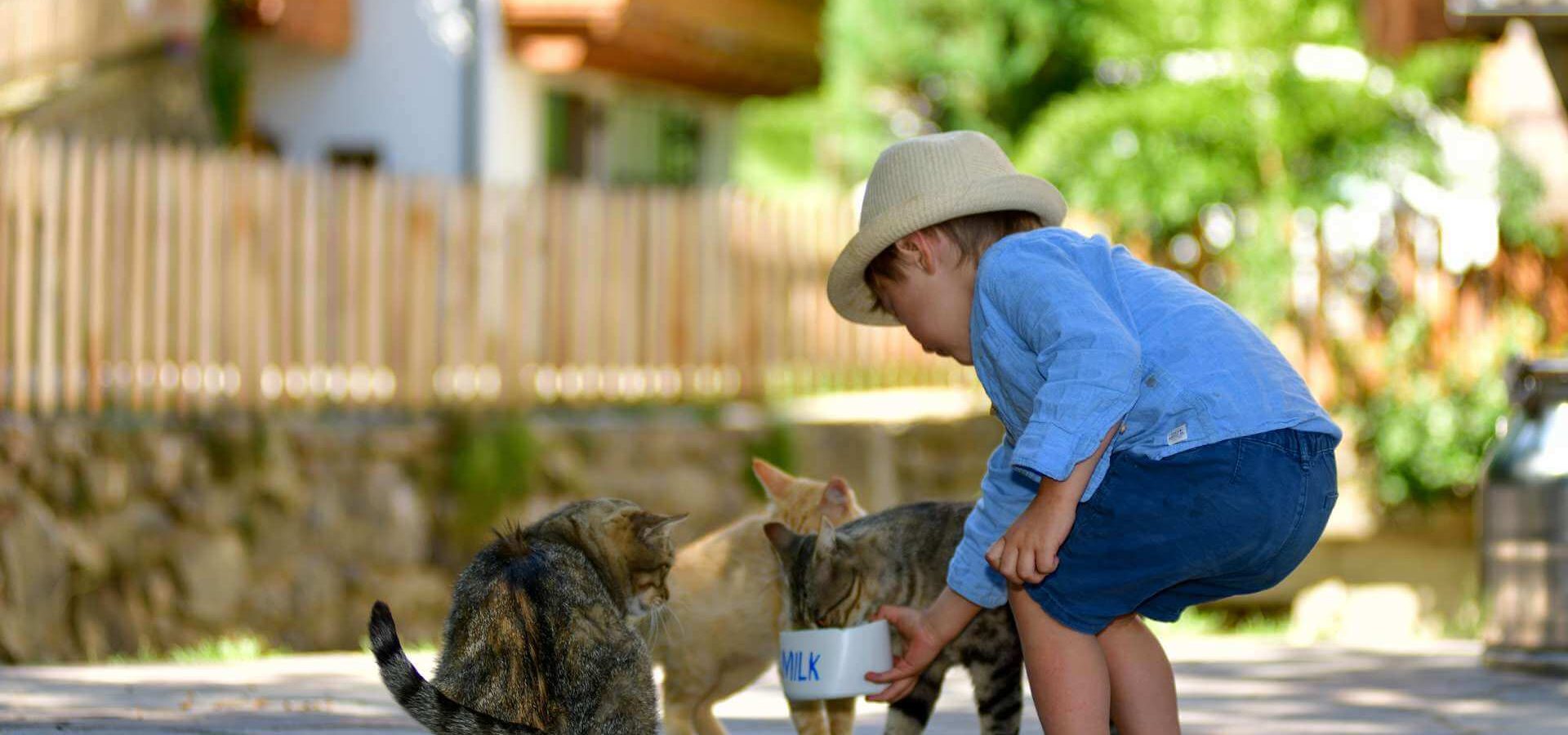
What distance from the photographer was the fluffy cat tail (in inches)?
124

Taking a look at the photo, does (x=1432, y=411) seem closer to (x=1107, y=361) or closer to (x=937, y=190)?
Answer: (x=937, y=190)

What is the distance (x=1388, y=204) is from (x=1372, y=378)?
6.16ft

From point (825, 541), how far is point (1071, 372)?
1092 mm

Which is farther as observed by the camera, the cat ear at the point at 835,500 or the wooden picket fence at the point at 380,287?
the wooden picket fence at the point at 380,287

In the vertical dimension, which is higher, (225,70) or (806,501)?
(225,70)

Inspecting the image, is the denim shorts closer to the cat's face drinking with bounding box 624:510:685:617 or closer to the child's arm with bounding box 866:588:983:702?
the child's arm with bounding box 866:588:983:702

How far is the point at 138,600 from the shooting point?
913 cm

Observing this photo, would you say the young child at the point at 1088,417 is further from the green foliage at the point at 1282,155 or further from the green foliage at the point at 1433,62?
the green foliage at the point at 1433,62

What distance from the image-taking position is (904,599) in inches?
153

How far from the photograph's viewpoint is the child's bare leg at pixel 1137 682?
11.1 ft

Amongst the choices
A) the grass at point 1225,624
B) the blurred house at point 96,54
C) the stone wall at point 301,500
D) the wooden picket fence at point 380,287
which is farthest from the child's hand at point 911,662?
the blurred house at point 96,54

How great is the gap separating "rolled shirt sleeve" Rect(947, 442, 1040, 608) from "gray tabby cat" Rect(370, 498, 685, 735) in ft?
2.23

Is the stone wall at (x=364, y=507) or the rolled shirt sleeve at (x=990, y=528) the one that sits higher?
the rolled shirt sleeve at (x=990, y=528)

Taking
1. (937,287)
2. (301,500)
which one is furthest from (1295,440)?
(301,500)
